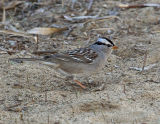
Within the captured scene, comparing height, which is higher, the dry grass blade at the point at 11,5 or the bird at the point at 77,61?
the bird at the point at 77,61

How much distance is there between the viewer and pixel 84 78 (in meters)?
5.25

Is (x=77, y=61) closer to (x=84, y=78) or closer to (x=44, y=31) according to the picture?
(x=84, y=78)

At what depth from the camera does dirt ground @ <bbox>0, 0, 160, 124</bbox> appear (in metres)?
3.95

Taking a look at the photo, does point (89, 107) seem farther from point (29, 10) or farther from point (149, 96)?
point (29, 10)

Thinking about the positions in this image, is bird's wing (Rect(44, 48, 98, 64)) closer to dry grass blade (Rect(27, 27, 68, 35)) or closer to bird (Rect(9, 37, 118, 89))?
bird (Rect(9, 37, 118, 89))

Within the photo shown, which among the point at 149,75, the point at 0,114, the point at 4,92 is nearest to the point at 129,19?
the point at 149,75

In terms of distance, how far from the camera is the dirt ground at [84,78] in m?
3.95

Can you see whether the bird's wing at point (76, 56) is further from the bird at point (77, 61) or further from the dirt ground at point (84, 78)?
the dirt ground at point (84, 78)

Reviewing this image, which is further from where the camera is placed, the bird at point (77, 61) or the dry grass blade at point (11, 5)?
the dry grass blade at point (11, 5)

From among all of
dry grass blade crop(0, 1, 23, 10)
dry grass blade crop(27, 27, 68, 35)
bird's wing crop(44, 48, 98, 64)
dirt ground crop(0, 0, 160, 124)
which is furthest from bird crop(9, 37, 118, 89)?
dry grass blade crop(0, 1, 23, 10)

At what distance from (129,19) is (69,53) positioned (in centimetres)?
223

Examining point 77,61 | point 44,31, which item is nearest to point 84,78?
point 77,61

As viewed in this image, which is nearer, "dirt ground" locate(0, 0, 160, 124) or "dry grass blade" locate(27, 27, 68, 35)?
"dirt ground" locate(0, 0, 160, 124)

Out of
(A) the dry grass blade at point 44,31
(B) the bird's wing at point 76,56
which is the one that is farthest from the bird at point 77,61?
(A) the dry grass blade at point 44,31
